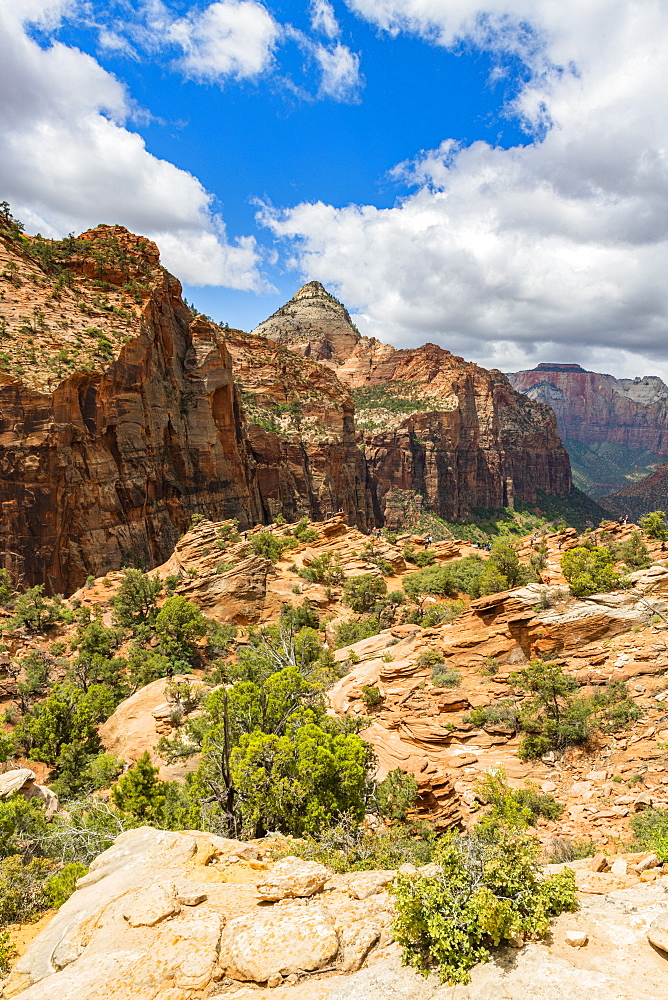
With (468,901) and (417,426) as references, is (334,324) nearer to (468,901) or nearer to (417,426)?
(417,426)

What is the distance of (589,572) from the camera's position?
66.6 feet

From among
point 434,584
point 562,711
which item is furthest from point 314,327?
point 562,711

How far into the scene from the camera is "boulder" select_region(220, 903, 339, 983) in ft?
16.0

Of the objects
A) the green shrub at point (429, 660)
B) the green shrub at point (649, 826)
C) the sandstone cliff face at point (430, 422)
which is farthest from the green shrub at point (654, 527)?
the sandstone cliff face at point (430, 422)

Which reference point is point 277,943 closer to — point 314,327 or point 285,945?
point 285,945

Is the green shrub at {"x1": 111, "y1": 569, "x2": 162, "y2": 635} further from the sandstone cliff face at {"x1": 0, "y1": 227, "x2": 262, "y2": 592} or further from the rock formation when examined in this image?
the rock formation

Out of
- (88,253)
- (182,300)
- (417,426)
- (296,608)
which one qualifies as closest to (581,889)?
(296,608)

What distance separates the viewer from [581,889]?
5.75 m

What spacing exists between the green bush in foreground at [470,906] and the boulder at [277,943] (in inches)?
35.7

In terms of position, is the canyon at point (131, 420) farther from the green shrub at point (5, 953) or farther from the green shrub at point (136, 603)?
the green shrub at point (5, 953)

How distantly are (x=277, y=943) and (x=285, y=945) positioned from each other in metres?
0.10

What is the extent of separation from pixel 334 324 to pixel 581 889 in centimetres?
16183

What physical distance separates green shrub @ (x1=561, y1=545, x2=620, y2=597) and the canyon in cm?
3351

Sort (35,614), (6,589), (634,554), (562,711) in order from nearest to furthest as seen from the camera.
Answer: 1. (562,711)
2. (634,554)
3. (35,614)
4. (6,589)
